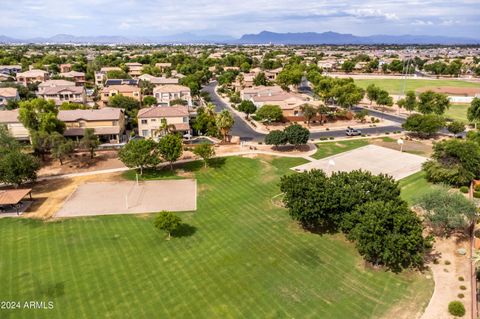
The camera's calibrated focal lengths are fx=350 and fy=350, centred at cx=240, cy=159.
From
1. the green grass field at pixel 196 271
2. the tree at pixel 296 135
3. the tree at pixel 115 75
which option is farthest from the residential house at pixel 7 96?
the tree at pixel 296 135

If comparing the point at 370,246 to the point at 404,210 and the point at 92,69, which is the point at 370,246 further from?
the point at 92,69

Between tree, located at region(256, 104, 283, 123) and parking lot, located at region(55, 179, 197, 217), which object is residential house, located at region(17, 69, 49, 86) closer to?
tree, located at region(256, 104, 283, 123)

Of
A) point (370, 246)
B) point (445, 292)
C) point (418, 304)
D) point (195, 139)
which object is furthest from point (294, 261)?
point (195, 139)

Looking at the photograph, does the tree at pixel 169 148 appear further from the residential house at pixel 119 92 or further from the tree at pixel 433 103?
the tree at pixel 433 103

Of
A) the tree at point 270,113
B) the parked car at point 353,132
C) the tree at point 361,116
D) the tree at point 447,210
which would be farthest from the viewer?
the tree at point 361,116

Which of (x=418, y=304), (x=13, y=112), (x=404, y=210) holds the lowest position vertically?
(x=418, y=304)

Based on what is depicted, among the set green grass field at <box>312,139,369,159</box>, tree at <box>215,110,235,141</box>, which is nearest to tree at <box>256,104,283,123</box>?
green grass field at <box>312,139,369,159</box>
